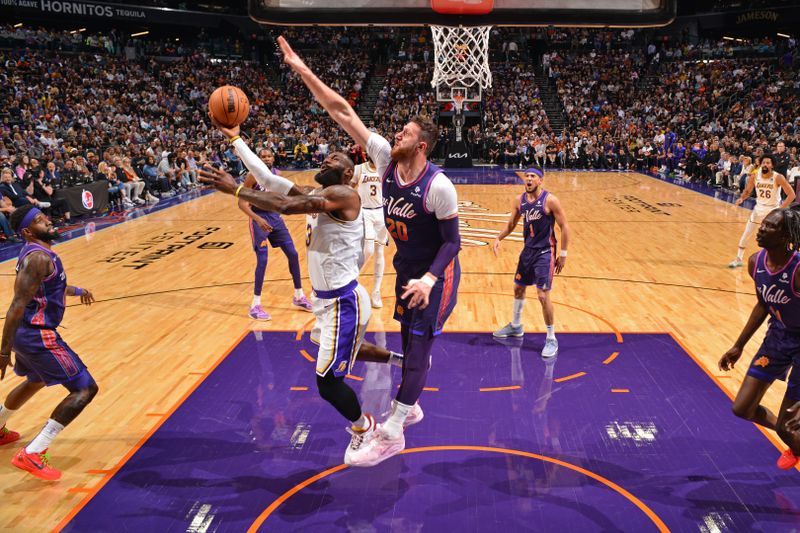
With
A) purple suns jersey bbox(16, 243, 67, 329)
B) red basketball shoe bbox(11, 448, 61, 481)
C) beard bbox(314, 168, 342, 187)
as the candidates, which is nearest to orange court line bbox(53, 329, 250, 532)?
red basketball shoe bbox(11, 448, 61, 481)

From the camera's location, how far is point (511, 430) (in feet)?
15.6

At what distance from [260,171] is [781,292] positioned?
2996 millimetres

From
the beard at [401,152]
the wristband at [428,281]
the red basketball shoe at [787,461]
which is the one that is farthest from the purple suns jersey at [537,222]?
the red basketball shoe at [787,461]

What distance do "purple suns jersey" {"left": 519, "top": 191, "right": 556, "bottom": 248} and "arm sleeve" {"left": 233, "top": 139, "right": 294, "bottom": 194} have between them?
3.05 m

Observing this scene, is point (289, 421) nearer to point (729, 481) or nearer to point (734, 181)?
point (729, 481)

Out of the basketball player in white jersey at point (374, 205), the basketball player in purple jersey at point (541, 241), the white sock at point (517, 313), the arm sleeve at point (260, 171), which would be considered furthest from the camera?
Answer: the basketball player in white jersey at point (374, 205)

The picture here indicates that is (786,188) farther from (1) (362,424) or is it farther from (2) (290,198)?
(2) (290,198)

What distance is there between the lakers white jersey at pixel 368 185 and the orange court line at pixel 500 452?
12.7 feet

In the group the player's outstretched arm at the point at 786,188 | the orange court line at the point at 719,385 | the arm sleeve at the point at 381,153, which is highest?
the arm sleeve at the point at 381,153

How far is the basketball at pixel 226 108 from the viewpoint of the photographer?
408cm

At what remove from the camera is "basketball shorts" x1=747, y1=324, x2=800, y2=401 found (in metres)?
3.81

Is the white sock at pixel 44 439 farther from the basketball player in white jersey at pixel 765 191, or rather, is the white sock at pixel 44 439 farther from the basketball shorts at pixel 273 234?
the basketball player in white jersey at pixel 765 191

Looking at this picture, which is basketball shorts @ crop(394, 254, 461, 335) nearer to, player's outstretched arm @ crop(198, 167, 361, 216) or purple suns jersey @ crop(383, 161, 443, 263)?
purple suns jersey @ crop(383, 161, 443, 263)

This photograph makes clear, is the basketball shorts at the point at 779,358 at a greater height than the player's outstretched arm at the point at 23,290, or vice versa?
the player's outstretched arm at the point at 23,290
